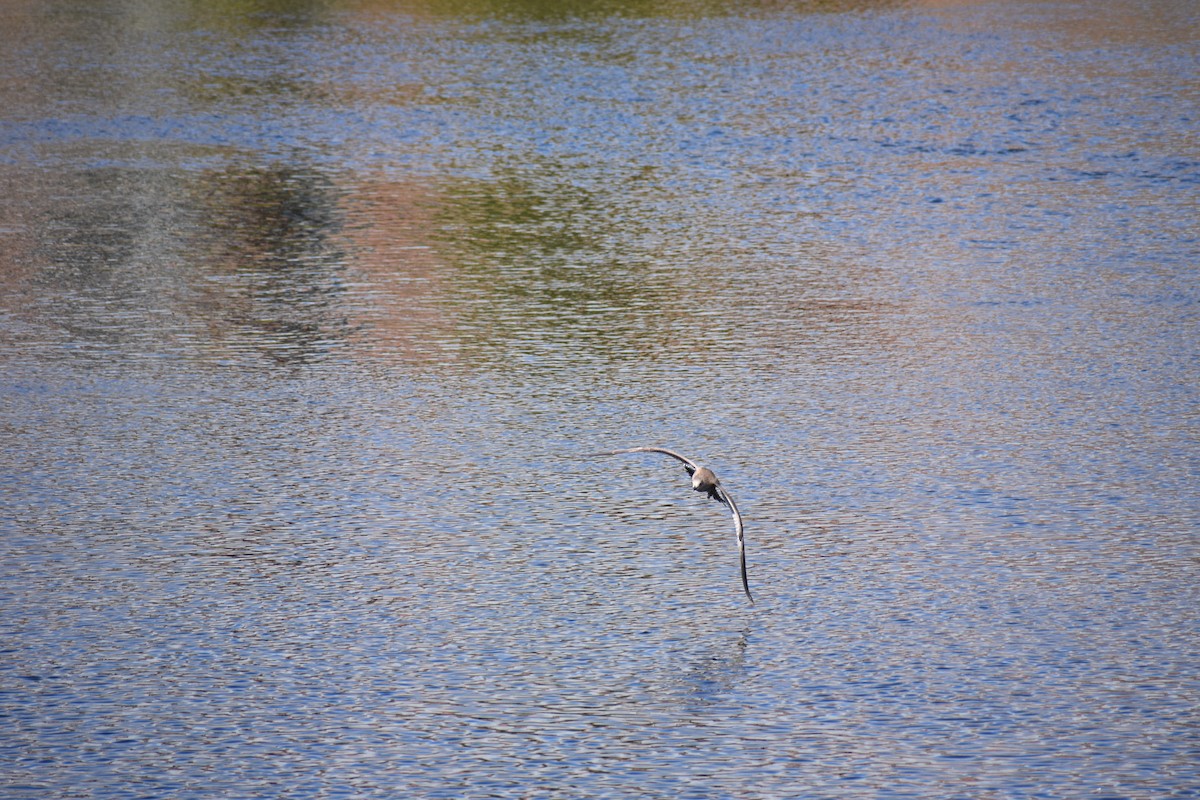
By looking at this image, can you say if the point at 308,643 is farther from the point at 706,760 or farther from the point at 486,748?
the point at 706,760

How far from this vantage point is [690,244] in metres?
11.6

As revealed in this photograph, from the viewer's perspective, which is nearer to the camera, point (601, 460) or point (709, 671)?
point (709, 671)

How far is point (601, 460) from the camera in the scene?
293 inches

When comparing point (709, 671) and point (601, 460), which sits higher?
point (709, 671)

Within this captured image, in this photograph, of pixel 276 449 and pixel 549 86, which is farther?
pixel 549 86

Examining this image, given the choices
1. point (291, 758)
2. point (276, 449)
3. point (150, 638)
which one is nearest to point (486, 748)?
point (291, 758)

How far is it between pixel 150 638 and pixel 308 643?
0.53m

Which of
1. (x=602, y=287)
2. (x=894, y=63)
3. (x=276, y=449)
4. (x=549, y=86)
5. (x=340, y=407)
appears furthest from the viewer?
(x=894, y=63)

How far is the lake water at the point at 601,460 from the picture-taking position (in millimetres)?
4961

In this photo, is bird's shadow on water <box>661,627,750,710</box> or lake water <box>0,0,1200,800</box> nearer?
lake water <box>0,0,1200,800</box>

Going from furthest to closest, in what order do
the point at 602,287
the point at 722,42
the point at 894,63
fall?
the point at 722,42 → the point at 894,63 → the point at 602,287

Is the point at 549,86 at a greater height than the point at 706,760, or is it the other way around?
the point at 706,760

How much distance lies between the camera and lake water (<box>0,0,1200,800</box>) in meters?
4.96

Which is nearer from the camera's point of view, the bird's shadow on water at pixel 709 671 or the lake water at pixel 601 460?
the lake water at pixel 601 460
